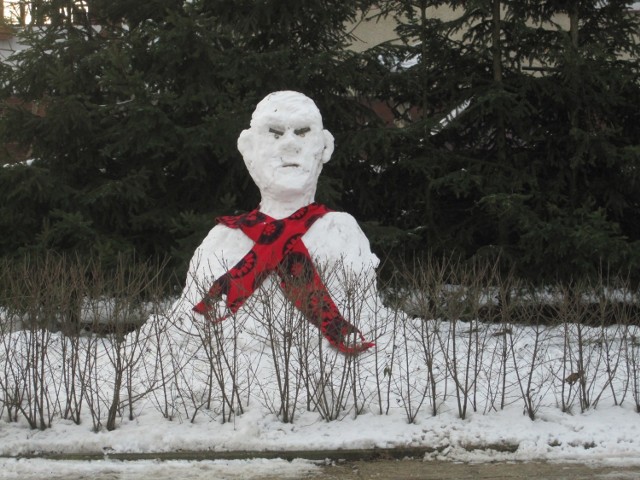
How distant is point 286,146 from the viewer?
21.0 feet

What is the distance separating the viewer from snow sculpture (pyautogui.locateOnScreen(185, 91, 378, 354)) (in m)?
6.23

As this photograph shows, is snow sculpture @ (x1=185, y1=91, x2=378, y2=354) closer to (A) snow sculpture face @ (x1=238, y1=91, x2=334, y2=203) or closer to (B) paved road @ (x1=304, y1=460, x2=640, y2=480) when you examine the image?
(A) snow sculpture face @ (x1=238, y1=91, x2=334, y2=203)

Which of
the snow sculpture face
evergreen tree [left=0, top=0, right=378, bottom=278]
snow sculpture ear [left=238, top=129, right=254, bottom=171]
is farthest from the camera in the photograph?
evergreen tree [left=0, top=0, right=378, bottom=278]

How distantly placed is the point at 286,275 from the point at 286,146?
0.91 metres

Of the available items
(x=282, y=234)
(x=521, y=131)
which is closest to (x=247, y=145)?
(x=282, y=234)

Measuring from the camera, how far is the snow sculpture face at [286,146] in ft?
21.1

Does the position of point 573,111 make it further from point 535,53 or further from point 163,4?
point 163,4

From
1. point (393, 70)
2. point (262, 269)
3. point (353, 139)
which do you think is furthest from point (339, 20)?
point (262, 269)

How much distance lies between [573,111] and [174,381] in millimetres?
5951

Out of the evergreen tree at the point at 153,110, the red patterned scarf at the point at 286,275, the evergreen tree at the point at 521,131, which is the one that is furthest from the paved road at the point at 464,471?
the evergreen tree at the point at 521,131

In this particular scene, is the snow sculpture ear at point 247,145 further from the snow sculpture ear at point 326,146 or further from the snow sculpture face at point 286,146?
the snow sculpture ear at point 326,146

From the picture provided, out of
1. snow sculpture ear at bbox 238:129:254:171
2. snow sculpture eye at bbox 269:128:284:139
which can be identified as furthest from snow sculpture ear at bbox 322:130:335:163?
snow sculpture ear at bbox 238:129:254:171

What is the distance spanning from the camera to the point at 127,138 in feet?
30.9

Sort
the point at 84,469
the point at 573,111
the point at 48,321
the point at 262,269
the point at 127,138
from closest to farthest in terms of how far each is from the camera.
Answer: the point at 84,469, the point at 48,321, the point at 262,269, the point at 127,138, the point at 573,111
